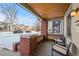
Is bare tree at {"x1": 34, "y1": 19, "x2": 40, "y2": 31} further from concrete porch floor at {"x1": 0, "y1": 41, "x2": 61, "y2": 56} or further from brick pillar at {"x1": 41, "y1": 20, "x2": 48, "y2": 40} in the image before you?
concrete porch floor at {"x1": 0, "y1": 41, "x2": 61, "y2": 56}

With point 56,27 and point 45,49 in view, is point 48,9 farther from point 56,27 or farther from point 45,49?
point 45,49

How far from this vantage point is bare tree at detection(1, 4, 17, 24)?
2.95 metres

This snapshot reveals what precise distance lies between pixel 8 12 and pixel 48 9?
2.89ft

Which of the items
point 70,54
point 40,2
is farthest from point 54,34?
point 40,2

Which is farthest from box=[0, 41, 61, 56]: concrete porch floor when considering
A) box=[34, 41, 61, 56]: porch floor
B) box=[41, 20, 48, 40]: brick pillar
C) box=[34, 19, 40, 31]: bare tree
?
box=[34, 19, 40, 31]: bare tree

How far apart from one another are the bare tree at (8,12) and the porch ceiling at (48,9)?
0.95ft

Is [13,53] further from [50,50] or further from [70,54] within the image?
[70,54]

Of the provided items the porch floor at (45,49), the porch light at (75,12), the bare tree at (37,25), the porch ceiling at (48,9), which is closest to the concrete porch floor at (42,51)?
the porch floor at (45,49)

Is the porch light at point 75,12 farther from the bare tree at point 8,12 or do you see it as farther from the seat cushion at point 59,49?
the bare tree at point 8,12

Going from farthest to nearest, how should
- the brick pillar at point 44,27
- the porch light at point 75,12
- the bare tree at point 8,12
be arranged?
the brick pillar at point 44,27 < the bare tree at point 8,12 < the porch light at point 75,12

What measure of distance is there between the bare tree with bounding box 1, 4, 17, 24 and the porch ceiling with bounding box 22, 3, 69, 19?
0.29 meters

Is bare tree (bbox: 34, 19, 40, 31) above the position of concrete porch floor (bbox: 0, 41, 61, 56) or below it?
above

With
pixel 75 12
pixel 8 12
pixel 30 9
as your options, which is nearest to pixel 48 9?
pixel 30 9

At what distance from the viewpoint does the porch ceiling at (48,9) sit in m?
2.98
